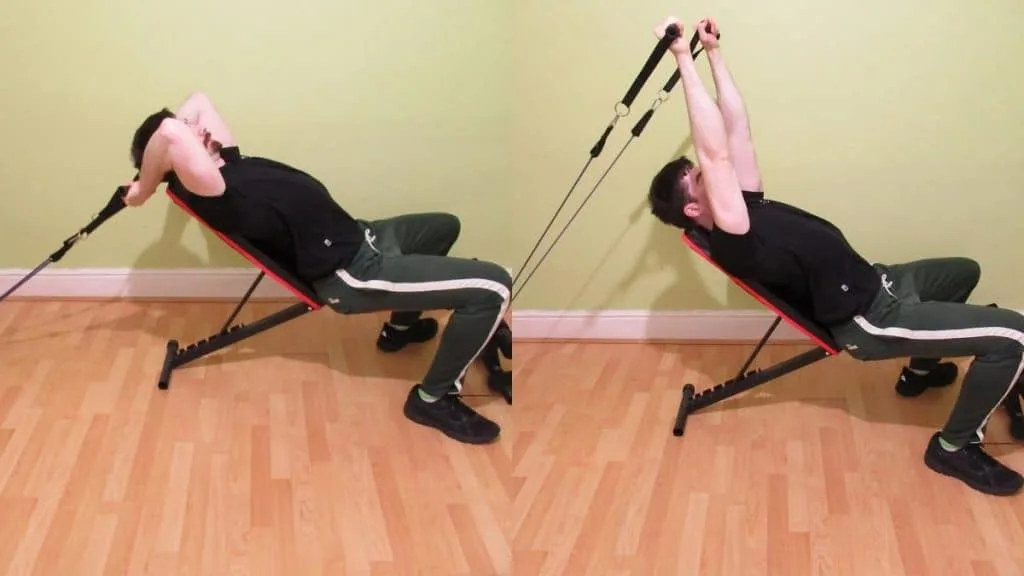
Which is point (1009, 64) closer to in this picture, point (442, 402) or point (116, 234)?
point (442, 402)

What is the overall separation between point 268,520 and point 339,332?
830 millimetres

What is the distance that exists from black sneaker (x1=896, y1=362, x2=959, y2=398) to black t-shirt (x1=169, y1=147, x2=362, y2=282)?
1.48 meters

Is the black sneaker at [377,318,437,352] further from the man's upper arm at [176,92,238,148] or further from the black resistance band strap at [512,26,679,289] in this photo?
the man's upper arm at [176,92,238,148]

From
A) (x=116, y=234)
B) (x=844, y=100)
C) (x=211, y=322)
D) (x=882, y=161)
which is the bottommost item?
(x=211, y=322)

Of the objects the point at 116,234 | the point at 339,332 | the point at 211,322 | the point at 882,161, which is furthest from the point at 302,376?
the point at 882,161

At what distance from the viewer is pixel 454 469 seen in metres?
2.18

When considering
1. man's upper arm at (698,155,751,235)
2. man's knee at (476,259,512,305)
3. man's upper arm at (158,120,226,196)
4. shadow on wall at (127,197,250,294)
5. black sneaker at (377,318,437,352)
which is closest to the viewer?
man's upper arm at (698,155,751,235)

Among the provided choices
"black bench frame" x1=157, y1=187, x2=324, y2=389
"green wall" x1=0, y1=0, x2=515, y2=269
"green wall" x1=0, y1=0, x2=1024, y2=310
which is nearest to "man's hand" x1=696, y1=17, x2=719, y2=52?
"green wall" x1=0, y1=0, x2=1024, y2=310

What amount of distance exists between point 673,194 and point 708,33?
1.27 ft

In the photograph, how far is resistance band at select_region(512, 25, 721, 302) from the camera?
199cm

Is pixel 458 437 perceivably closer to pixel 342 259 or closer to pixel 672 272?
pixel 342 259

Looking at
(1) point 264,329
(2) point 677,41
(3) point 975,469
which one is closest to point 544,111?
(2) point 677,41

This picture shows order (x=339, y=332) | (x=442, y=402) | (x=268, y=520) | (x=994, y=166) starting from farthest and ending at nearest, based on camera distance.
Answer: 1. (x=339, y=332)
2. (x=994, y=166)
3. (x=442, y=402)
4. (x=268, y=520)

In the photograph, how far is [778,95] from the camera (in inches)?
96.7
